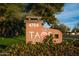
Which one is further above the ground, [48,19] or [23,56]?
[48,19]

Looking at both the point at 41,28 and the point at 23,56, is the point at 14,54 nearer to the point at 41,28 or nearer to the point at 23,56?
the point at 23,56

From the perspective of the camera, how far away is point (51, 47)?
4.50 m

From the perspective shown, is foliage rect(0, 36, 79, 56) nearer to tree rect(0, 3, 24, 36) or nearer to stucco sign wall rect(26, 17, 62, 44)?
stucco sign wall rect(26, 17, 62, 44)

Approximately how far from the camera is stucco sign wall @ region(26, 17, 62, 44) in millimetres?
4512

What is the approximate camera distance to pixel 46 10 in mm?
4531

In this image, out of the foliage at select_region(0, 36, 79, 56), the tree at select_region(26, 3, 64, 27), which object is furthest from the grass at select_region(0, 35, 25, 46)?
the tree at select_region(26, 3, 64, 27)

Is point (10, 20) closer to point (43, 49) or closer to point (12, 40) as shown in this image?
point (12, 40)

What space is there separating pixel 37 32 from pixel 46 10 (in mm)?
269

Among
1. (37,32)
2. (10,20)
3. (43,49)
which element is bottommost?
(43,49)

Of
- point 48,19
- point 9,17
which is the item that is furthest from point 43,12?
point 9,17

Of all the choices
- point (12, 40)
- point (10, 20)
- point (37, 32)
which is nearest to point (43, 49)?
point (37, 32)

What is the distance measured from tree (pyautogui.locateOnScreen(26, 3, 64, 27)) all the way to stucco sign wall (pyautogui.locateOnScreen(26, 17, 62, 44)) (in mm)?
69

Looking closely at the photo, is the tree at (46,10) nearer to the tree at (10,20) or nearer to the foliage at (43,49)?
the tree at (10,20)

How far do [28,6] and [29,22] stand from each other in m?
0.18
